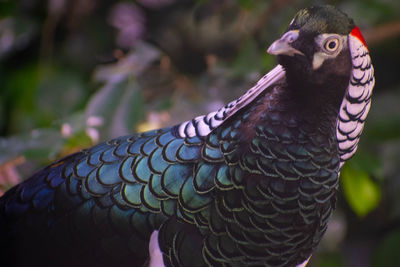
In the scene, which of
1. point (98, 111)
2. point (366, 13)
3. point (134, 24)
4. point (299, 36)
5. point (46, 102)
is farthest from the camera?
point (134, 24)

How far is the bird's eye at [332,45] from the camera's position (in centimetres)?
53

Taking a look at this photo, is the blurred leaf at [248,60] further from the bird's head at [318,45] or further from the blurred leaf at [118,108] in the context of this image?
the bird's head at [318,45]

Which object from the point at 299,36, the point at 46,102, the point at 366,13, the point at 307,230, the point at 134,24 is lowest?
the point at 307,230

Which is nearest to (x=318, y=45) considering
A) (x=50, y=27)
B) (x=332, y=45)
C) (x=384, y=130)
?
(x=332, y=45)

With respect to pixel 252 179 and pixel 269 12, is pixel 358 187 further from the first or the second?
pixel 252 179

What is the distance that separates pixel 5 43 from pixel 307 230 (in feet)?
4.37

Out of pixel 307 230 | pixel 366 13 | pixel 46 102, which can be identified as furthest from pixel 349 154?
pixel 46 102

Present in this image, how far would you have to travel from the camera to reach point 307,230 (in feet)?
1.91

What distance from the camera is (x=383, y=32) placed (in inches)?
54.2

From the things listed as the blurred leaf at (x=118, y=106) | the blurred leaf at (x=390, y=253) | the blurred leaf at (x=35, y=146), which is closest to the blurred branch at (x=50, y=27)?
the blurred leaf at (x=118, y=106)

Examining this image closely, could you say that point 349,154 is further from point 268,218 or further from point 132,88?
point 132,88

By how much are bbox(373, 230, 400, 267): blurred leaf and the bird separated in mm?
800

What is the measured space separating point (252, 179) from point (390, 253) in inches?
35.4

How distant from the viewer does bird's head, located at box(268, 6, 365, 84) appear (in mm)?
525
